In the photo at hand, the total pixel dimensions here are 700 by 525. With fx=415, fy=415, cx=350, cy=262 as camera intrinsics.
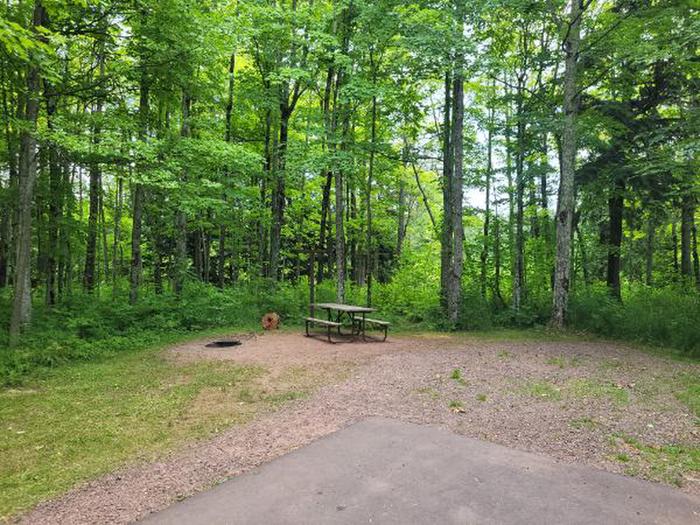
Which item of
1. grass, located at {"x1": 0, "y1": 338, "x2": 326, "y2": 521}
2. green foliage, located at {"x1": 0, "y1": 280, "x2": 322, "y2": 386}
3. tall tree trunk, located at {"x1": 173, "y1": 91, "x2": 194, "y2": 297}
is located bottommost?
grass, located at {"x1": 0, "y1": 338, "x2": 326, "y2": 521}

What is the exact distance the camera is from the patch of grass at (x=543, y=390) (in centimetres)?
545

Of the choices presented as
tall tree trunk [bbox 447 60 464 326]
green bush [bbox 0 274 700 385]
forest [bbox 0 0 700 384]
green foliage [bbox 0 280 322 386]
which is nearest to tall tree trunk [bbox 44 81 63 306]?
forest [bbox 0 0 700 384]

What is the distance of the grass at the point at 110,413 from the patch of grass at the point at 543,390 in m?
3.09

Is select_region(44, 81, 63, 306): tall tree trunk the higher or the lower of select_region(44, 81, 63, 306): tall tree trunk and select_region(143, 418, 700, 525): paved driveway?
the higher

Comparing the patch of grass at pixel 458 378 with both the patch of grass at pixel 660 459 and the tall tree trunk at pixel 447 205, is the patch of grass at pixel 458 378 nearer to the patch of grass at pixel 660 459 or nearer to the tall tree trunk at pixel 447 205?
the patch of grass at pixel 660 459

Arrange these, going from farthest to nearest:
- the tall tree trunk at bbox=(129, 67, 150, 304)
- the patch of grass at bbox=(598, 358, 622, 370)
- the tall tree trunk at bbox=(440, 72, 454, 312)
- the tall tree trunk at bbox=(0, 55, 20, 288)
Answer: the tall tree trunk at bbox=(440, 72, 454, 312) → the tall tree trunk at bbox=(129, 67, 150, 304) → the tall tree trunk at bbox=(0, 55, 20, 288) → the patch of grass at bbox=(598, 358, 622, 370)

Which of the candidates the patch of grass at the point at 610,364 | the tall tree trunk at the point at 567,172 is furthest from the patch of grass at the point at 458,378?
the tall tree trunk at the point at 567,172

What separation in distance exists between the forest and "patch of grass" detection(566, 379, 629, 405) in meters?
4.38

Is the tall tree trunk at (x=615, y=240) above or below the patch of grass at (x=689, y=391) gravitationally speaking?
above

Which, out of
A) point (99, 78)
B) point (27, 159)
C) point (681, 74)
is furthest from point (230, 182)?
point (681, 74)

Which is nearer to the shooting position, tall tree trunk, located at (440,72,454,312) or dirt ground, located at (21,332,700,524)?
dirt ground, located at (21,332,700,524)

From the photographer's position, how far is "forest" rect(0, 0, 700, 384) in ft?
28.1

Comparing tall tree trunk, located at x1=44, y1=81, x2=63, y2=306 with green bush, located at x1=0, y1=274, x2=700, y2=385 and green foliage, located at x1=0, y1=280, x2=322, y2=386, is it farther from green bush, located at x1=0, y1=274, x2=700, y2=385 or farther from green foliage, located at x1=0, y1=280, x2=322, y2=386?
green foliage, located at x1=0, y1=280, x2=322, y2=386

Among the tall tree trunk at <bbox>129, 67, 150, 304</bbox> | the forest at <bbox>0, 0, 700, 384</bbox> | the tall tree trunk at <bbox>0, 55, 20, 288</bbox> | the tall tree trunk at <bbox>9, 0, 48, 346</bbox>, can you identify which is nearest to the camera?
the tall tree trunk at <bbox>9, 0, 48, 346</bbox>
